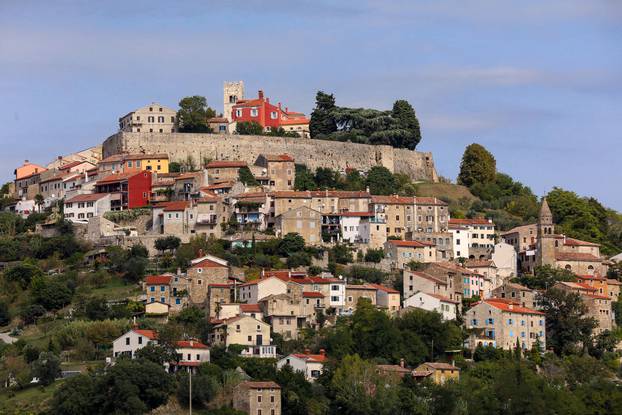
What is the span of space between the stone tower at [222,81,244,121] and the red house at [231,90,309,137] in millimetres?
1152

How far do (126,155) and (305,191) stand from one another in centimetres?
1241

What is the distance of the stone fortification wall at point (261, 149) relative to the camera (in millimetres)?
100812

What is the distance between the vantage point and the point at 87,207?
305 ft

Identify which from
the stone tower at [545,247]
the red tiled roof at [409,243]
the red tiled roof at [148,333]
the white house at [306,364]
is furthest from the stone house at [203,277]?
the stone tower at [545,247]

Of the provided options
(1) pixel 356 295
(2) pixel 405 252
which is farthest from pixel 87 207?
(1) pixel 356 295

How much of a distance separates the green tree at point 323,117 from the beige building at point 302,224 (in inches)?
840

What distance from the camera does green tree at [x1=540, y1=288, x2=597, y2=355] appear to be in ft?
264

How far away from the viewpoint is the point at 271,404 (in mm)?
68750

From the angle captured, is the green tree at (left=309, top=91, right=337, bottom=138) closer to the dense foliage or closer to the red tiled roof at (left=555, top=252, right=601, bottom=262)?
the dense foliage

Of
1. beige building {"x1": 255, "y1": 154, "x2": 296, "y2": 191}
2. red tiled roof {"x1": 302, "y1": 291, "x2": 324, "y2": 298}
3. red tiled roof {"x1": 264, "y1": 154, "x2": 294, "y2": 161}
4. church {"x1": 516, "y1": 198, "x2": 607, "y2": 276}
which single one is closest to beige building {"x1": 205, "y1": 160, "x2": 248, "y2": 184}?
beige building {"x1": 255, "y1": 154, "x2": 296, "y2": 191}

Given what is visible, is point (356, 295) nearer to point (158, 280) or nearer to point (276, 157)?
point (158, 280)

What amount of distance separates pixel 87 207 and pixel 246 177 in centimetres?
971

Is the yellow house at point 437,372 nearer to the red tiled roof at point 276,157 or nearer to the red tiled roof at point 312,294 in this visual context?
the red tiled roof at point 312,294

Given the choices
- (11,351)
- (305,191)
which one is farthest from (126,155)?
(11,351)
